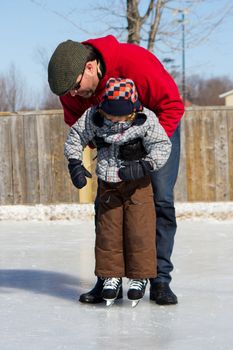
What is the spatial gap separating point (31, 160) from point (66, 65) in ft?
19.4

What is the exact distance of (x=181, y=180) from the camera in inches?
343

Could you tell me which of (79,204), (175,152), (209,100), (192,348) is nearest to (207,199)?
(79,204)

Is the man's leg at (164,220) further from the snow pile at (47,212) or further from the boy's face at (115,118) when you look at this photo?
the snow pile at (47,212)

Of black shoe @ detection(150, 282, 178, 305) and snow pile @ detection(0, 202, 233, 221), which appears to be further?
snow pile @ detection(0, 202, 233, 221)

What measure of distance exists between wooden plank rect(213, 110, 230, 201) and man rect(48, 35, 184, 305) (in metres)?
5.34

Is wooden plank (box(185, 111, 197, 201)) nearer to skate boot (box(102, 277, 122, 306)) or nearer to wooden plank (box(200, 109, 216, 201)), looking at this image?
wooden plank (box(200, 109, 216, 201))

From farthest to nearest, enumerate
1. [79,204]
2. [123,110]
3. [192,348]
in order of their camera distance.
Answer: [79,204], [123,110], [192,348]

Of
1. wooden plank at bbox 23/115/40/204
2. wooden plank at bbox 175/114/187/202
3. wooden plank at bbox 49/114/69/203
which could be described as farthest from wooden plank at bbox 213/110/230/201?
wooden plank at bbox 23/115/40/204

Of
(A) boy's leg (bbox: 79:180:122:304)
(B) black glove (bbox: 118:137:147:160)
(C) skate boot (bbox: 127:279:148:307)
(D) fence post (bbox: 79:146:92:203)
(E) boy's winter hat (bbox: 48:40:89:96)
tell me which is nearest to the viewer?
(E) boy's winter hat (bbox: 48:40:89:96)

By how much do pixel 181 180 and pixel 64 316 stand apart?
5.73 metres

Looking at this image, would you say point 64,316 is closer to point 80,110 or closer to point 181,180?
point 80,110

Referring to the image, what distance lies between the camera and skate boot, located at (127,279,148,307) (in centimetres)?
321

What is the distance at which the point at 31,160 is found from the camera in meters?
8.86

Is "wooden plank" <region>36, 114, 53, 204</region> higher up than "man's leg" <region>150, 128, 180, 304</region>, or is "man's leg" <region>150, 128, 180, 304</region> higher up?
"wooden plank" <region>36, 114, 53, 204</region>
